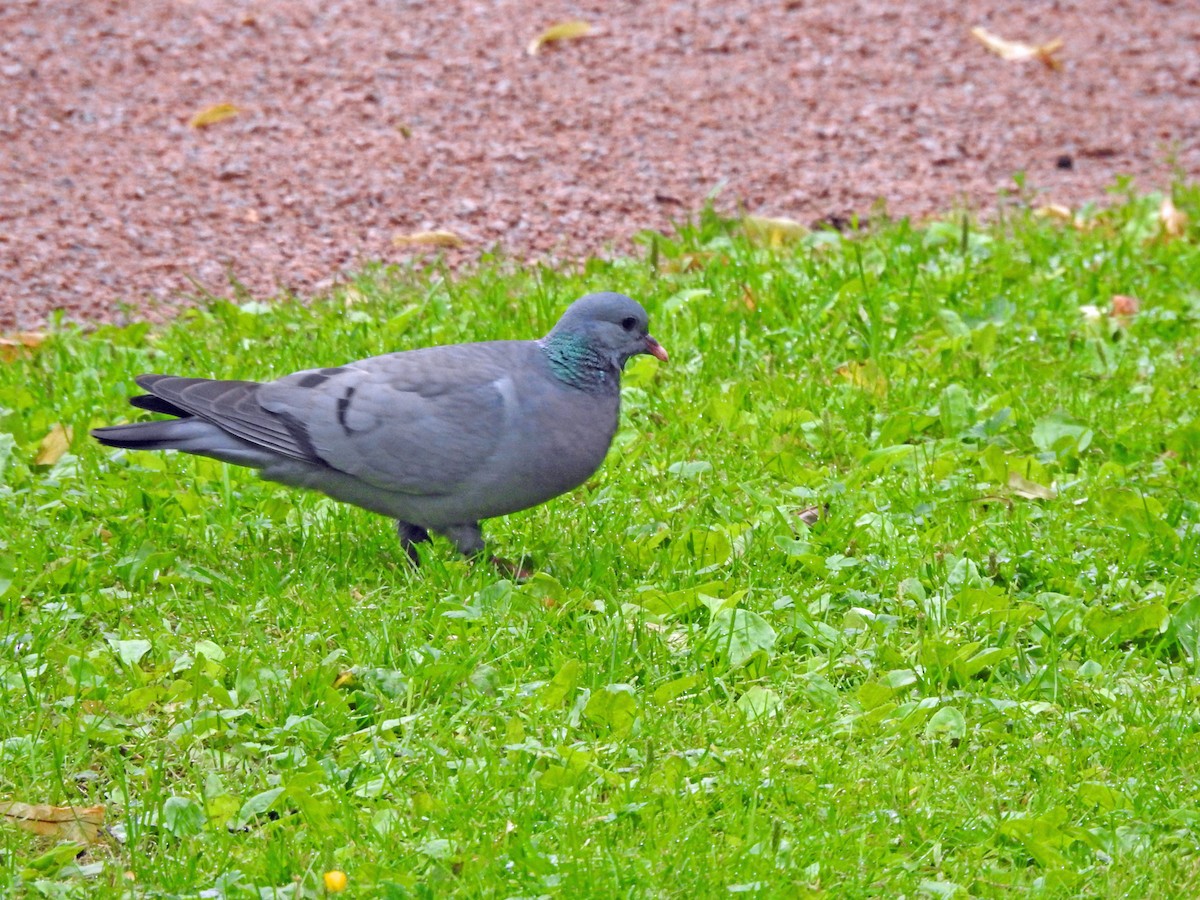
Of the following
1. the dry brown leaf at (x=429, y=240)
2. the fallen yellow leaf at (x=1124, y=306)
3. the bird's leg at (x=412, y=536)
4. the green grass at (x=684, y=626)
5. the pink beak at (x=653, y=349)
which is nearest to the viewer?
the green grass at (x=684, y=626)

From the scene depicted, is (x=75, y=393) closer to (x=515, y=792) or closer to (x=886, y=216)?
(x=515, y=792)

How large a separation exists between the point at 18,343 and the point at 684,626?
311cm

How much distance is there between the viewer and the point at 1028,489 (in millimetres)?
4840

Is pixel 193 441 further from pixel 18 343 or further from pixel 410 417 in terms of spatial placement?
pixel 18 343

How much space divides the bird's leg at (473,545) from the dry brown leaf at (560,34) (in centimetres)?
472

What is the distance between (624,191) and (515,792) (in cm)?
440

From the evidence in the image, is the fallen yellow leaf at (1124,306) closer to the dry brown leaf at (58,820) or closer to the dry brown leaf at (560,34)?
the dry brown leaf at (560,34)

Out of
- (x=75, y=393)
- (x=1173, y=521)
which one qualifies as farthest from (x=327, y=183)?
(x=1173, y=521)

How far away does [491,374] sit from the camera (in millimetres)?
4414

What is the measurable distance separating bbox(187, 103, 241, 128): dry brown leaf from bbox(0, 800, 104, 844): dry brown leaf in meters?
5.03

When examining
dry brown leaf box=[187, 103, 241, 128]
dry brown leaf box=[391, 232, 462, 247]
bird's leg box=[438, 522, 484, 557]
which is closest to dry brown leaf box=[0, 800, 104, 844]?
bird's leg box=[438, 522, 484, 557]

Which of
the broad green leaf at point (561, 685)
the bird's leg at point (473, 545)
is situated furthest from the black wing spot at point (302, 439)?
the broad green leaf at point (561, 685)

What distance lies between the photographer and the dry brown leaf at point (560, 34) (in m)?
8.55

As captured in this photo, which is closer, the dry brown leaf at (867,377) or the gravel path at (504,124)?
the dry brown leaf at (867,377)
